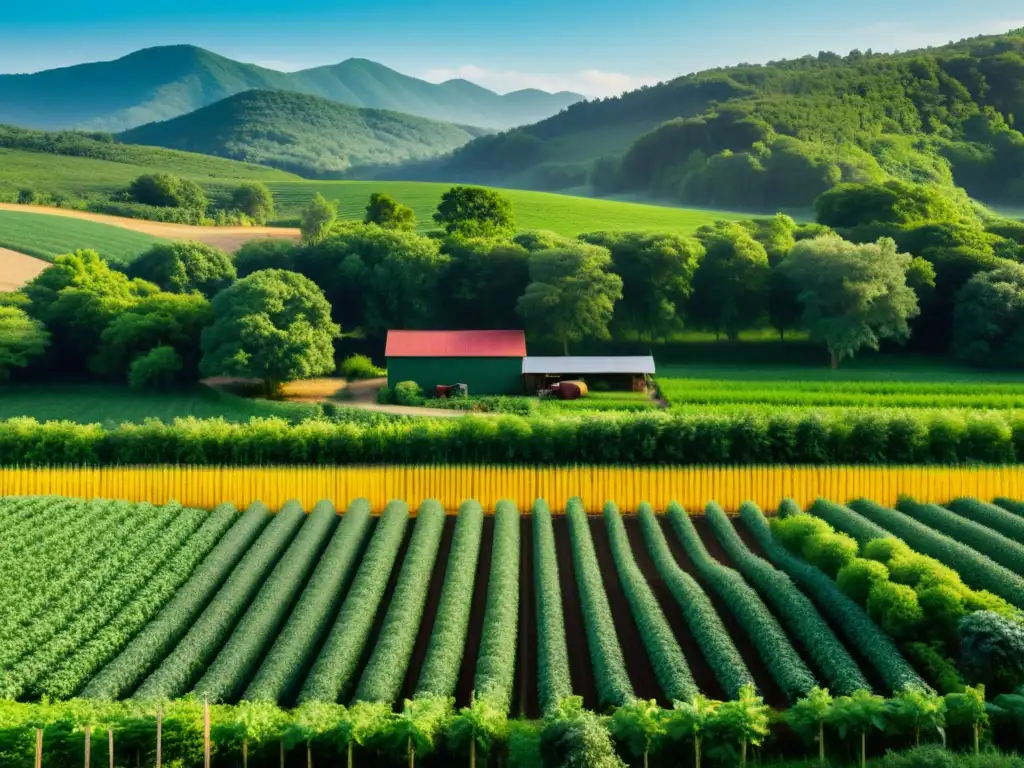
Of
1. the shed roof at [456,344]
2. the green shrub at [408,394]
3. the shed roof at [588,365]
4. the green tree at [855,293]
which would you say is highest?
the green tree at [855,293]

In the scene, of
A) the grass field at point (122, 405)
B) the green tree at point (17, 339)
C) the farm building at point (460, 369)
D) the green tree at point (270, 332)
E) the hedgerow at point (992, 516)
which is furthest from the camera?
the green tree at point (17, 339)

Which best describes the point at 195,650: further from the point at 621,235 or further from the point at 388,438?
the point at 621,235

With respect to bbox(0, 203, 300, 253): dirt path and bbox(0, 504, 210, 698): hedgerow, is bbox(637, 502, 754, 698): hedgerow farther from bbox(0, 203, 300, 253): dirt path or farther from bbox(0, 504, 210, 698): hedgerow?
bbox(0, 203, 300, 253): dirt path

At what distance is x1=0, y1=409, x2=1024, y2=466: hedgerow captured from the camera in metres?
39.6

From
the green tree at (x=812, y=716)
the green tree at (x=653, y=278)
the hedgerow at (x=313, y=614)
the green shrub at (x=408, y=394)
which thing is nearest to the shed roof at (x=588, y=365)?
the green shrub at (x=408, y=394)

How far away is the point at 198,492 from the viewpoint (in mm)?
36344

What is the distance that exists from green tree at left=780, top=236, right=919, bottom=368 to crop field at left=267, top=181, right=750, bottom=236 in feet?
98.8

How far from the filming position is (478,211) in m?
86.2

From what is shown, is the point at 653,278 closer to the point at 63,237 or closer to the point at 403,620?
the point at 403,620

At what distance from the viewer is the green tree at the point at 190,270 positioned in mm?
74750

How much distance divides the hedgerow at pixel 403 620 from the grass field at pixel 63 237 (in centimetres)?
6555

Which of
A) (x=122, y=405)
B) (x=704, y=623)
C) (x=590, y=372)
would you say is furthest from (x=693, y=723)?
(x=122, y=405)

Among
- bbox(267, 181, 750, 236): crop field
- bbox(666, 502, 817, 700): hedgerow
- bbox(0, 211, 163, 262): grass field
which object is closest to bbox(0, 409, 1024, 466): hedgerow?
bbox(666, 502, 817, 700): hedgerow

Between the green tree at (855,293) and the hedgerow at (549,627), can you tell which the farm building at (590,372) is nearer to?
the green tree at (855,293)
